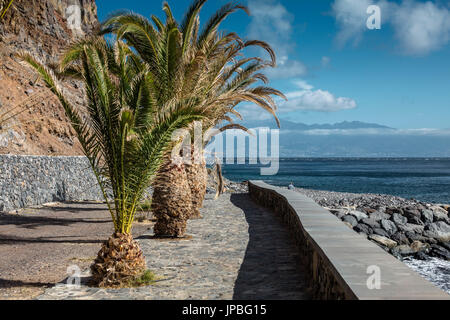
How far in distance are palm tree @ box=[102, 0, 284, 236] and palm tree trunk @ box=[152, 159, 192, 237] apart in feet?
0.07

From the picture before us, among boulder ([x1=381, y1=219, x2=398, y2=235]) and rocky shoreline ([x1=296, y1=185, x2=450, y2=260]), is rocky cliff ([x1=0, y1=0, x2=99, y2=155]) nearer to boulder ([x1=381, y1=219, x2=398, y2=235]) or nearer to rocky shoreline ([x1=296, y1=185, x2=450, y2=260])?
rocky shoreline ([x1=296, y1=185, x2=450, y2=260])

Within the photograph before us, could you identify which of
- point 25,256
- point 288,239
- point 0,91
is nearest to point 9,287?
point 25,256

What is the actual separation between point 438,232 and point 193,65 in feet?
31.7

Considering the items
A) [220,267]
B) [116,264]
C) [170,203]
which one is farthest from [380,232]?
[116,264]

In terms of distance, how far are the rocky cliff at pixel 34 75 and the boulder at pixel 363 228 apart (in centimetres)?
1339

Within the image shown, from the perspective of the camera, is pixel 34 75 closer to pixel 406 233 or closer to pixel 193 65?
pixel 193 65

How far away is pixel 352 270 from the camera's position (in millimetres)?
3598

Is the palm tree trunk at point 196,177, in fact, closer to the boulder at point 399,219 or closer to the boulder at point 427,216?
the boulder at point 399,219

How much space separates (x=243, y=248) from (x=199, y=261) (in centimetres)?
128
